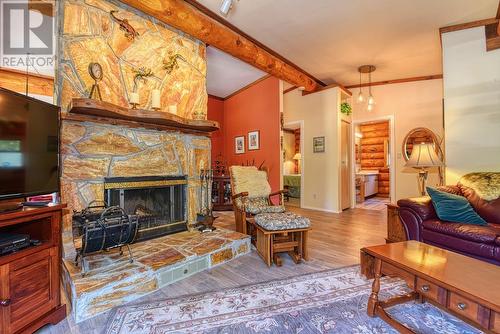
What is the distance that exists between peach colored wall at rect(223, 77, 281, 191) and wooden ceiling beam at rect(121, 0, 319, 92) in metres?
0.76

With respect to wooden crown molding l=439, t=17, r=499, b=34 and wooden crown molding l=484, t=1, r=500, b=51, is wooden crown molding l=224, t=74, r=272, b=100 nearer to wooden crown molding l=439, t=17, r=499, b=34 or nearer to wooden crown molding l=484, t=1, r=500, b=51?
wooden crown molding l=439, t=17, r=499, b=34

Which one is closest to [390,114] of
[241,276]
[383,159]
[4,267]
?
[383,159]

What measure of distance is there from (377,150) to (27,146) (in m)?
8.88

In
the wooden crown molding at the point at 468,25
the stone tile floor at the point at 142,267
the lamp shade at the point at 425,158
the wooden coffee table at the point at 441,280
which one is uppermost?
the wooden crown molding at the point at 468,25

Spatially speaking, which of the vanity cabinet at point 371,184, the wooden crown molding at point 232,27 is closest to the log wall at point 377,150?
the vanity cabinet at point 371,184

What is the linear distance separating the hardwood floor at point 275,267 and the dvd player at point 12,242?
0.59 m

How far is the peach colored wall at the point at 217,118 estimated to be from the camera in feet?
21.2

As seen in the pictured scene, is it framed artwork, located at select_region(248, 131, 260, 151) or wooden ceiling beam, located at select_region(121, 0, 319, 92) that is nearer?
wooden ceiling beam, located at select_region(121, 0, 319, 92)

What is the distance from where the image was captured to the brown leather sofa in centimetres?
220

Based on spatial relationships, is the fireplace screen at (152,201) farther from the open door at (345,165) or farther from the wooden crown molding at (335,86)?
the wooden crown molding at (335,86)

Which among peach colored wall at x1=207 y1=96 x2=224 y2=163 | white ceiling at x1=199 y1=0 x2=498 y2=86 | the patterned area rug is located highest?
white ceiling at x1=199 y1=0 x2=498 y2=86

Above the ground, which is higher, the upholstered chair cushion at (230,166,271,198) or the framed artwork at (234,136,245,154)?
the framed artwork at (234,136,245,154)

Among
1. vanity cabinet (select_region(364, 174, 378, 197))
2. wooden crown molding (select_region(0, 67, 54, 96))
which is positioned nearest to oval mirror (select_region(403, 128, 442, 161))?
vanity cabinet (select_region(364, 174, 378, 197))

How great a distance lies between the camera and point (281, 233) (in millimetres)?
2688
